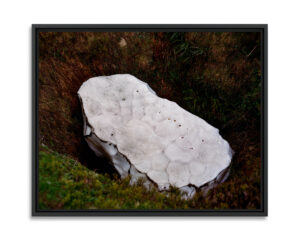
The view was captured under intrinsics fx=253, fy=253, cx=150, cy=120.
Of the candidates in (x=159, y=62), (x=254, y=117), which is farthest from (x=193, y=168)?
(x=159, y=62)

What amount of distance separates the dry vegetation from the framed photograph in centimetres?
1

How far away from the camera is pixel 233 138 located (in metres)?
3.24

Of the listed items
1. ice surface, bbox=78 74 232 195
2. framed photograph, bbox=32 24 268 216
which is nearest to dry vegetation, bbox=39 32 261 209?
framed photograph, bbox=32 24 268 216

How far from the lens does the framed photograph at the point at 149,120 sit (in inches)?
110

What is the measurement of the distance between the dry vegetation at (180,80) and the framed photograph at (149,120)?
0.5 inches

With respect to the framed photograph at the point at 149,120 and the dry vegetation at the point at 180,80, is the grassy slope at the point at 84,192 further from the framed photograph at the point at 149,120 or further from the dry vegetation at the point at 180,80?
the dry vegetation at the point at 180,80

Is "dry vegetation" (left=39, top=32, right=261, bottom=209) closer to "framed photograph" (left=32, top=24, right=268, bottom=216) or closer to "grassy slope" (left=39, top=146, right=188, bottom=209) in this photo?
"framed photograph" (left=32, top=24, right=268, bottom=216)

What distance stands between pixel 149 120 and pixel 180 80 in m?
0.71

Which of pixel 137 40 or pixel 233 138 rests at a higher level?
pixel 137 40

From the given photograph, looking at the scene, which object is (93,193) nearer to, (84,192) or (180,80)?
(84,192)

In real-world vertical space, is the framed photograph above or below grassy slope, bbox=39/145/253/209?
above

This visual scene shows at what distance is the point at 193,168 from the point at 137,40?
1676 millimetres

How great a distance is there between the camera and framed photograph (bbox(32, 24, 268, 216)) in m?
2.80

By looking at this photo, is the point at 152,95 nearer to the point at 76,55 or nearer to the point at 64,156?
the point at 76,55
